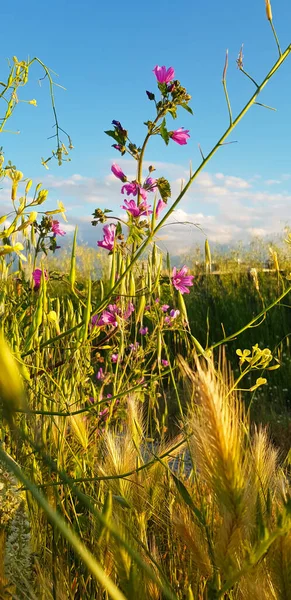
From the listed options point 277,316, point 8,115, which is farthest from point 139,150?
point 277,316

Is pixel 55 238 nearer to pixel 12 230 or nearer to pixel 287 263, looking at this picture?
pixel 12 230

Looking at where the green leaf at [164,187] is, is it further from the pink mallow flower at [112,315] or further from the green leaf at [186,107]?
the pink mallow flower at [112,315]

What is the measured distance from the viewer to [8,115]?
1659 millimetres

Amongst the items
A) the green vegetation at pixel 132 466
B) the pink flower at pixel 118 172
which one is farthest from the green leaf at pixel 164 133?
the pink flower at pixel 118 172

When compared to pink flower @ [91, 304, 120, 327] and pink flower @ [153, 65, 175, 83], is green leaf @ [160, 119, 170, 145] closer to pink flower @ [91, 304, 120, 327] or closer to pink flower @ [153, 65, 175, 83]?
Result: pink flower @ [153, 65, 175, 83]

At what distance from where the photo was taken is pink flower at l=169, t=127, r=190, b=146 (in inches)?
62.8

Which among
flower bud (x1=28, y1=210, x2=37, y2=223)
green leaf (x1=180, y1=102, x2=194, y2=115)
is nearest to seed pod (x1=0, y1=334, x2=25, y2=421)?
flower bud (x1=28, y1=210, x2=37, y2=223)

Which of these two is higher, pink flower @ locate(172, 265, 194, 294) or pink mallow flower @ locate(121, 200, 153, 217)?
pink mallow flower @ locate(121, 200, 153, 217)

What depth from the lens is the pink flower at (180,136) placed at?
5.24 feet

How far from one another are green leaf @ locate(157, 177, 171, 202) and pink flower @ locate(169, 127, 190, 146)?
11 centimetres

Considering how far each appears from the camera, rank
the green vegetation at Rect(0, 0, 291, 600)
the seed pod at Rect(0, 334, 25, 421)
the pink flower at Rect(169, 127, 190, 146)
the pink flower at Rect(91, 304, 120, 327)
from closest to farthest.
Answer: the seed pod at Rect(0, 334, 25, 421), the green vegetation at Rect(0, 0, 291, 600), the pink flower at Rect(169, 127, 190, 146), the pink flower at Rect(91, 304, 120, 327)

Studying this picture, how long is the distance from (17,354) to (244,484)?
0.75 metres


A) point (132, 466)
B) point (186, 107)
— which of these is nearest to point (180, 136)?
point (186, 107)

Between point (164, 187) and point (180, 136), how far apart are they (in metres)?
0.15
